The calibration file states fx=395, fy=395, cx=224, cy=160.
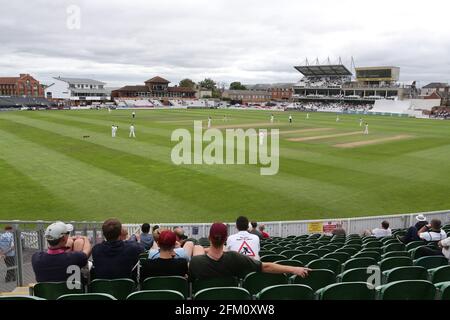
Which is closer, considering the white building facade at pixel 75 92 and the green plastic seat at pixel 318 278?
the green plastic seat at pixel 318 278

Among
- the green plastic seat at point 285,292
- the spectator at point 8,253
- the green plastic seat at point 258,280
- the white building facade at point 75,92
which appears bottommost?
the spectator at point 8,253

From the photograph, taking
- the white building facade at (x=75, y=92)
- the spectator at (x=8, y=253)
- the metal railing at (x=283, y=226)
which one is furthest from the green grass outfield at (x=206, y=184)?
the white building facade at (x=75, y=92)

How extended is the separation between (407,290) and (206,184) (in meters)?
16.5

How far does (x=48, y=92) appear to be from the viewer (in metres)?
127

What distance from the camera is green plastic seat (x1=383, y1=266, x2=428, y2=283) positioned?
17.5 feet

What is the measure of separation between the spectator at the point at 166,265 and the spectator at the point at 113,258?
258mm

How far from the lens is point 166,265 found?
4.97 m

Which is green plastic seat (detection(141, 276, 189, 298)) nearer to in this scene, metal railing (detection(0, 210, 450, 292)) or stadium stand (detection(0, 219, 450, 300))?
stadium stand (detection(0, 219, 450, 300))

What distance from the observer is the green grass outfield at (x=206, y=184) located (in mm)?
16547

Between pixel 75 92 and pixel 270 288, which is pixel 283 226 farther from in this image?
pixel 75 92

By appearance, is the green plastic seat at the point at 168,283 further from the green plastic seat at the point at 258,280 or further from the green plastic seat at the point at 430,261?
the green plastic seat at the point at 430,261

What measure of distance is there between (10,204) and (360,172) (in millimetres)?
18783
